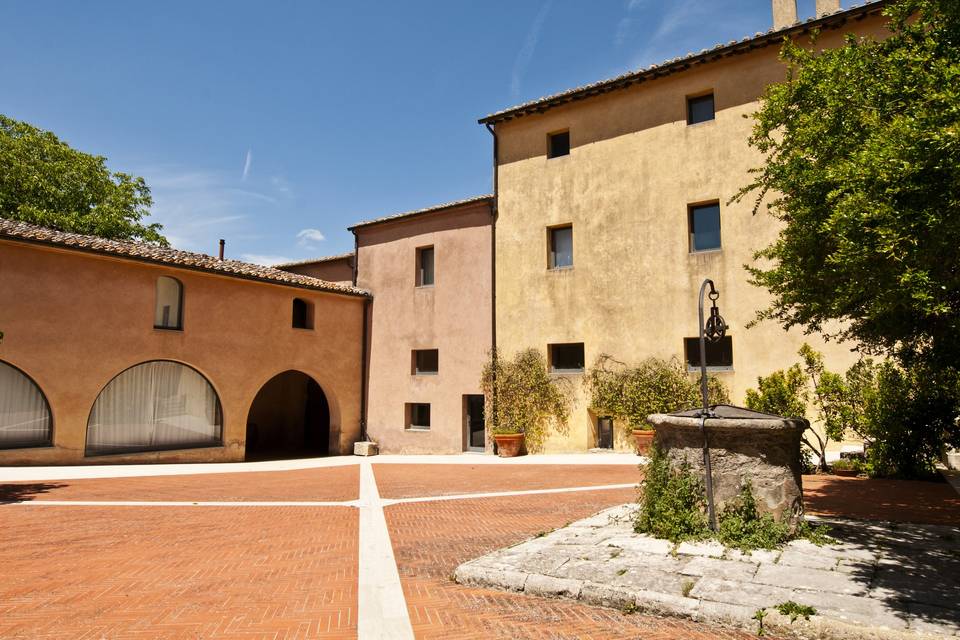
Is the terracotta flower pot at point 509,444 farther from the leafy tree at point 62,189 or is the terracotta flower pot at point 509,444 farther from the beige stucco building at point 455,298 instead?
the leafy tree at point 62,189

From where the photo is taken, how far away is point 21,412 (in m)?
14.4

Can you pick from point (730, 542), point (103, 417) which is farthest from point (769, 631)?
point (103, 417)

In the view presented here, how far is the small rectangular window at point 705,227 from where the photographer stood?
1641cm

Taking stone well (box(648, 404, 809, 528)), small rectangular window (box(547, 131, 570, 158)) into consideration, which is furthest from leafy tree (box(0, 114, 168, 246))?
stone well (box(648, 404, 809, 528))

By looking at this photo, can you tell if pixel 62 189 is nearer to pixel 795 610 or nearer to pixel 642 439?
pixel 642 439

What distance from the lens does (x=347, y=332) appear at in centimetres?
2209

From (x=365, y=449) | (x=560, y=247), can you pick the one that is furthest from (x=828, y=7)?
(x=365, y=449)

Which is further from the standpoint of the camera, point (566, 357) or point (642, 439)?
point (566, 357)

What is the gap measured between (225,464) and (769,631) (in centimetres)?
1660

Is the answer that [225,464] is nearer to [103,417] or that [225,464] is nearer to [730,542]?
[103,417]

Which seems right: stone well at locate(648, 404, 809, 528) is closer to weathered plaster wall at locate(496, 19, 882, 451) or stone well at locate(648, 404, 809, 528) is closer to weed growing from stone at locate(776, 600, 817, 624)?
weed growing from stone at locate(776, 600, 817, 624)

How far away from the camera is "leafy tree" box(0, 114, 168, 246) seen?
24.1 meters

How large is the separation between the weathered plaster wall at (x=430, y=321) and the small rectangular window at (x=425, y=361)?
0.34 meters

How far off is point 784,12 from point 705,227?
6380 mm
